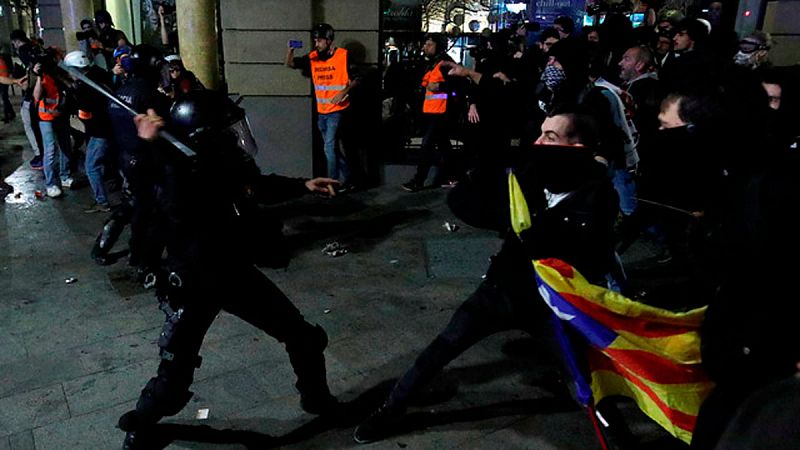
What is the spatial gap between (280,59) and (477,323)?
6.21 meters

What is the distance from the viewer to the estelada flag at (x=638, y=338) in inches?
105

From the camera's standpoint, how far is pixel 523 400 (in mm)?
3877

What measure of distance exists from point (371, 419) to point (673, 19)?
20.6 feet

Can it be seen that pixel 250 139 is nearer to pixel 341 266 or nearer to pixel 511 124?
pixel 341 266

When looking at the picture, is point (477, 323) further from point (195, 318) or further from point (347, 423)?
point (195, 318)

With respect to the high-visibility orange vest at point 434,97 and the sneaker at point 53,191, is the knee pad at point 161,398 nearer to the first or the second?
the high-visibility orange vest at point 434,97

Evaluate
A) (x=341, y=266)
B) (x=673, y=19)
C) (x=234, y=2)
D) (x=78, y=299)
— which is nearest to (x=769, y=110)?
(x=673, y=19)

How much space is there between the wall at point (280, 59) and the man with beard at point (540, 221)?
18.9 ft

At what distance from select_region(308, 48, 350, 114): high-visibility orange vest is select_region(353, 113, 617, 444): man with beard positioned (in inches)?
208

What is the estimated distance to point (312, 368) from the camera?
3449 millimetres

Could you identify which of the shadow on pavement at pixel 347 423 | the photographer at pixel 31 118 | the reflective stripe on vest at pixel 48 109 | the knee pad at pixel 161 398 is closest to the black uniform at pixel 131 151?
the shadow on pavement at pixel 347 423

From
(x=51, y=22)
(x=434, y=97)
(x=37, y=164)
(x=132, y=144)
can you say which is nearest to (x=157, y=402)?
(x=132, y=144)

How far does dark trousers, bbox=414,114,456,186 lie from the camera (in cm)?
842

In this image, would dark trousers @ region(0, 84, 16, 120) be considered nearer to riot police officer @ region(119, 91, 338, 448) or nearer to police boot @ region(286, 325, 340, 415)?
riot police officer @ region(119, 91, 338, 448)
